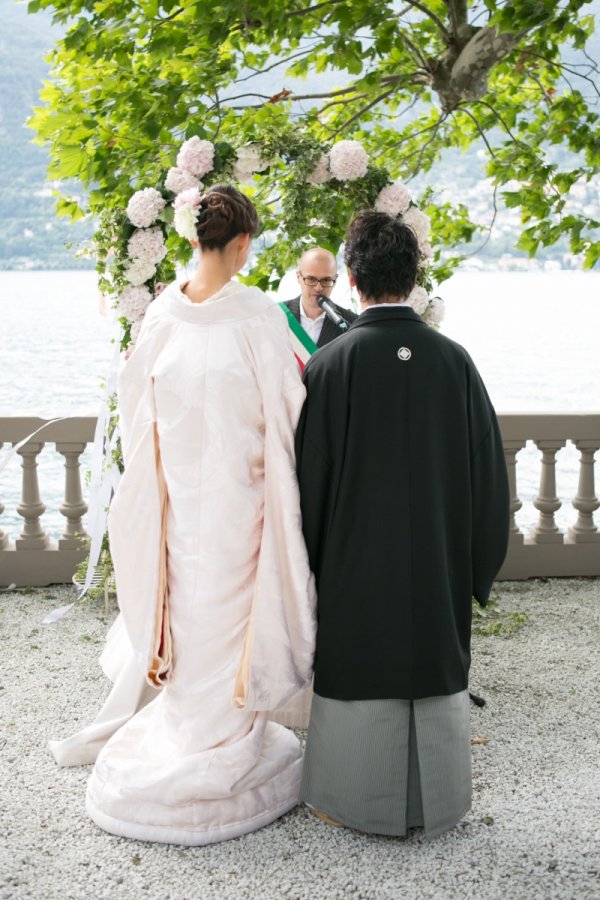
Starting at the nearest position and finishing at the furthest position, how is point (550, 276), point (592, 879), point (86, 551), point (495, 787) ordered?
point (592, 879) < point (495, 787) < point (86, 551) < point (550, 276)

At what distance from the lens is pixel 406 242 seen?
3154mm

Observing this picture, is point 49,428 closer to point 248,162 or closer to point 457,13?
point 248,162

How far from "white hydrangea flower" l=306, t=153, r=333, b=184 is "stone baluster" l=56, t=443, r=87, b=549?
221 centimetres

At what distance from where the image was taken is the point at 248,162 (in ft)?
14.3

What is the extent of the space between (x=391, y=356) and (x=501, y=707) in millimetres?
1897

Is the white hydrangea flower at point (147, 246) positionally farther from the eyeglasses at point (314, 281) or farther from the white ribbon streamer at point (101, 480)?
the eyeglasses at point (314, 281)

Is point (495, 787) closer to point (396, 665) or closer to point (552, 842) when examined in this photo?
point (552, 842)

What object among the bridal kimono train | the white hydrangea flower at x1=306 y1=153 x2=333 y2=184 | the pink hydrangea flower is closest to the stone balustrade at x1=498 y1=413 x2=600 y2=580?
the white hydrangea flower at x1=306 y1=153 x2=333 y2=184

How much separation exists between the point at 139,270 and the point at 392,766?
2.37m

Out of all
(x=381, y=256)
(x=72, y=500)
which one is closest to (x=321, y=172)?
(x=381, y=256)

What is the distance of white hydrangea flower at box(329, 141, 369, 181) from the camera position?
14.4 feet

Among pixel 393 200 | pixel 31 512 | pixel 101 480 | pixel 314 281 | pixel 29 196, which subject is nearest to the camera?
pixel 393 200

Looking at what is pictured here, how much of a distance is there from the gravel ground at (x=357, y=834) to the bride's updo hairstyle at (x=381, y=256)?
1.73 m

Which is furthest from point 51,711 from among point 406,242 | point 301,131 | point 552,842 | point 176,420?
point 301,131
